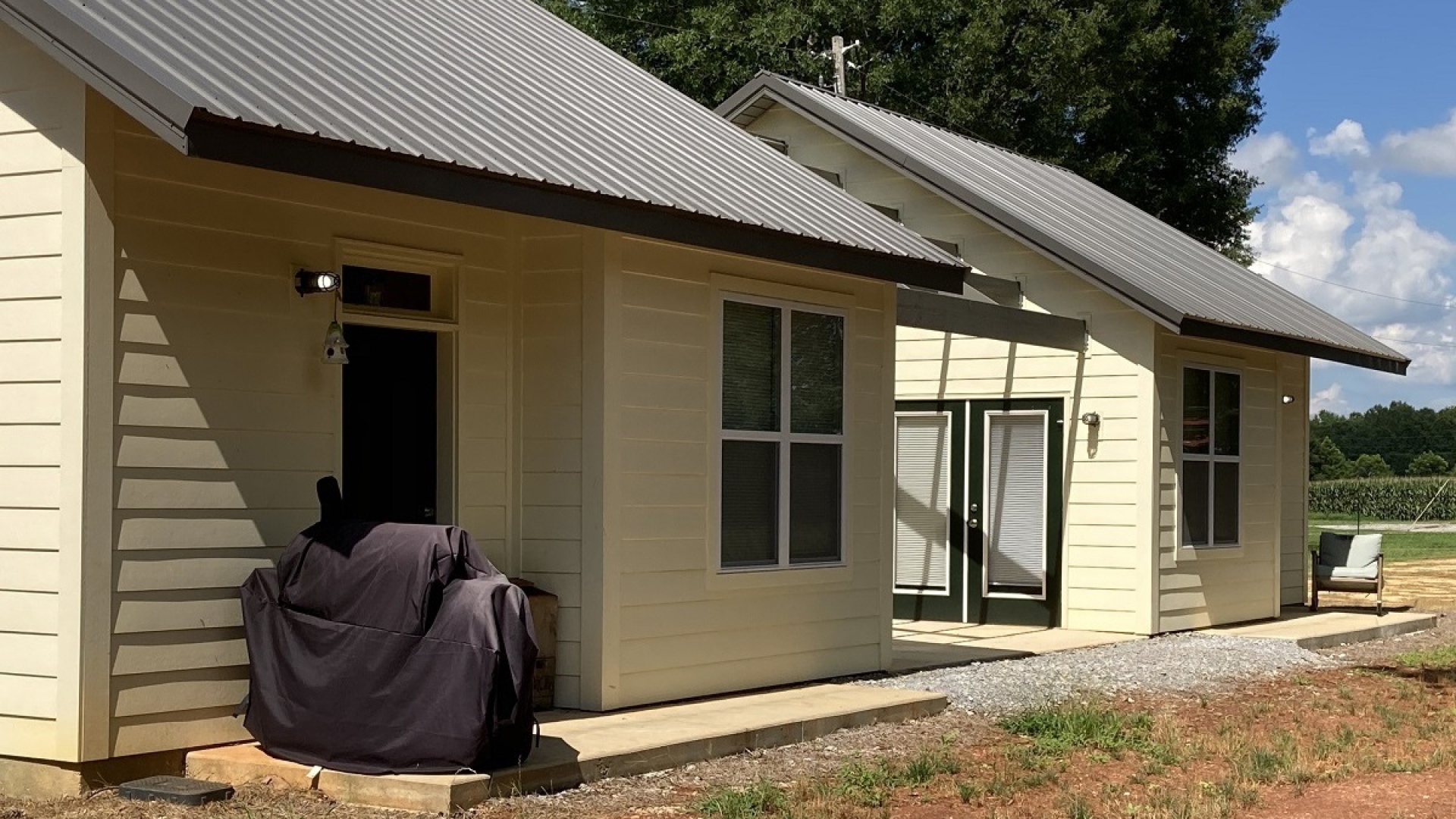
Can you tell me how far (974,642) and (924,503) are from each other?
226cm

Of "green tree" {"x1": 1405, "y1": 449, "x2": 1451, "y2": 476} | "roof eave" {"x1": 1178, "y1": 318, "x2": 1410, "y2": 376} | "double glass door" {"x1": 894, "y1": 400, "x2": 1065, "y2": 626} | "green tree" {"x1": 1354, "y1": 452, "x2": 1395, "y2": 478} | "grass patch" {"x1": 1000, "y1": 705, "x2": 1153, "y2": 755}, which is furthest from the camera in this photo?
"green tree" {"x1": 1405, "y1": 449, "x2": 1451, "y2": 476}

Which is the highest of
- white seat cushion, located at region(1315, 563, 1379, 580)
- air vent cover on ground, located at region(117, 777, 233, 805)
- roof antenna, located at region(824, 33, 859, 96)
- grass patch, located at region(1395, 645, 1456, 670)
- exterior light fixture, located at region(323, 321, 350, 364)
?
roof antenna, located at region(824, 33, 859, 96)

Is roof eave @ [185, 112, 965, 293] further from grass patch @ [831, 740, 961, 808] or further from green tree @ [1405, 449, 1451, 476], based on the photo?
green tree @ [1405, 449, 1451, 476]

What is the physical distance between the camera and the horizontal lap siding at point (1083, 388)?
14922 millimetres

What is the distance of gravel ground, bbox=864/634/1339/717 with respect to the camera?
1091 cm

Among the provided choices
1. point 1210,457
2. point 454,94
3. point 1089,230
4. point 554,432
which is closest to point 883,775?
point 554,432

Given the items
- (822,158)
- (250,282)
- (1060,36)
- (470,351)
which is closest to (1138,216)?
(822,158)

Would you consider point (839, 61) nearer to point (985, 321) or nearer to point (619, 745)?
point (985, 321)

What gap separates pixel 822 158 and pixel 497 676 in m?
11.0

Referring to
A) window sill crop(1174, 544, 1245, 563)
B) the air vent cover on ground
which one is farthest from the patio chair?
the air vent cover on ground

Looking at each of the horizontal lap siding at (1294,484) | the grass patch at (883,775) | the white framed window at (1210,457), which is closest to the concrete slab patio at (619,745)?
the grass patch at (883,775)

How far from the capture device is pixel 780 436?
1074cm

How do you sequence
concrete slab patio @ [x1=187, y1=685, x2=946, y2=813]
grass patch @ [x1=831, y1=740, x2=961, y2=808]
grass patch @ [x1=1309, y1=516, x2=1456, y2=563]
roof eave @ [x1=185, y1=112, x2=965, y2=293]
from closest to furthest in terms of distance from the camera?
roof eave @ [x1=185, y1=112, x2=965, y2=293] < concrete slab patio @ [x1=187, y1=685, x2=946, y2=813] < grass patch @ [x1=831, y1=740, x2=961, y2=808] < grass patch @ [x1=1309, y1=516, x2=1456, y2=563]

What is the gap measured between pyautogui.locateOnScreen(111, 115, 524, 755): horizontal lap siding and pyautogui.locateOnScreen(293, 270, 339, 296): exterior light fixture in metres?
0.05
